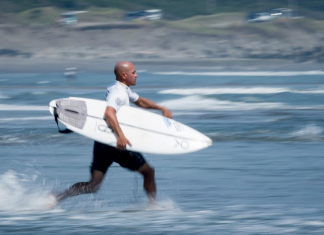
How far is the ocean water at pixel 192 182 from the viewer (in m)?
5.98

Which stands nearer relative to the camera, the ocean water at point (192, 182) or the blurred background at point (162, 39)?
the ocean water at point (192, 182)

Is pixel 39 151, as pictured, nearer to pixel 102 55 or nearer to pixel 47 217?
pixel 47 217

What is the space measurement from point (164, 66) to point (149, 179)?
39580 mm

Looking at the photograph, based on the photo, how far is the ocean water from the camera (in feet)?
19.6

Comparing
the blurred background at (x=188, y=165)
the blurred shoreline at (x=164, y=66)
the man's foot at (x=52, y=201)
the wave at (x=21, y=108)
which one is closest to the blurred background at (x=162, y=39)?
the blurred shoreline at (x=164, y=66)

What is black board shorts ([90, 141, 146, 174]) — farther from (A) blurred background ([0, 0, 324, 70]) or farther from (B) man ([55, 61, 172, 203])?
(A) blurred background ([0, 0, 324, 70])

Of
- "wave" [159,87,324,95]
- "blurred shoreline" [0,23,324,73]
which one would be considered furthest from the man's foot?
"blurred shoreline" [0,23,324,73]

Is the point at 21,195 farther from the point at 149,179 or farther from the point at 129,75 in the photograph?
the point at 129,75

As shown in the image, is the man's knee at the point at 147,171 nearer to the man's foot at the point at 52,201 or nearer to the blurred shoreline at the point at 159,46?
the man's foot at the point at 52,201

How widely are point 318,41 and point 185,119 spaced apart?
1769 inches

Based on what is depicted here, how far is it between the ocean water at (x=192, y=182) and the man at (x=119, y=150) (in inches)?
9.4

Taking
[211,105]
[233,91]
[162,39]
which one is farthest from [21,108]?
[162,39]

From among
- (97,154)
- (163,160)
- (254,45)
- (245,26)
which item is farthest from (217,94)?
(245,26)

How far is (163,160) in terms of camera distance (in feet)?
31.1
